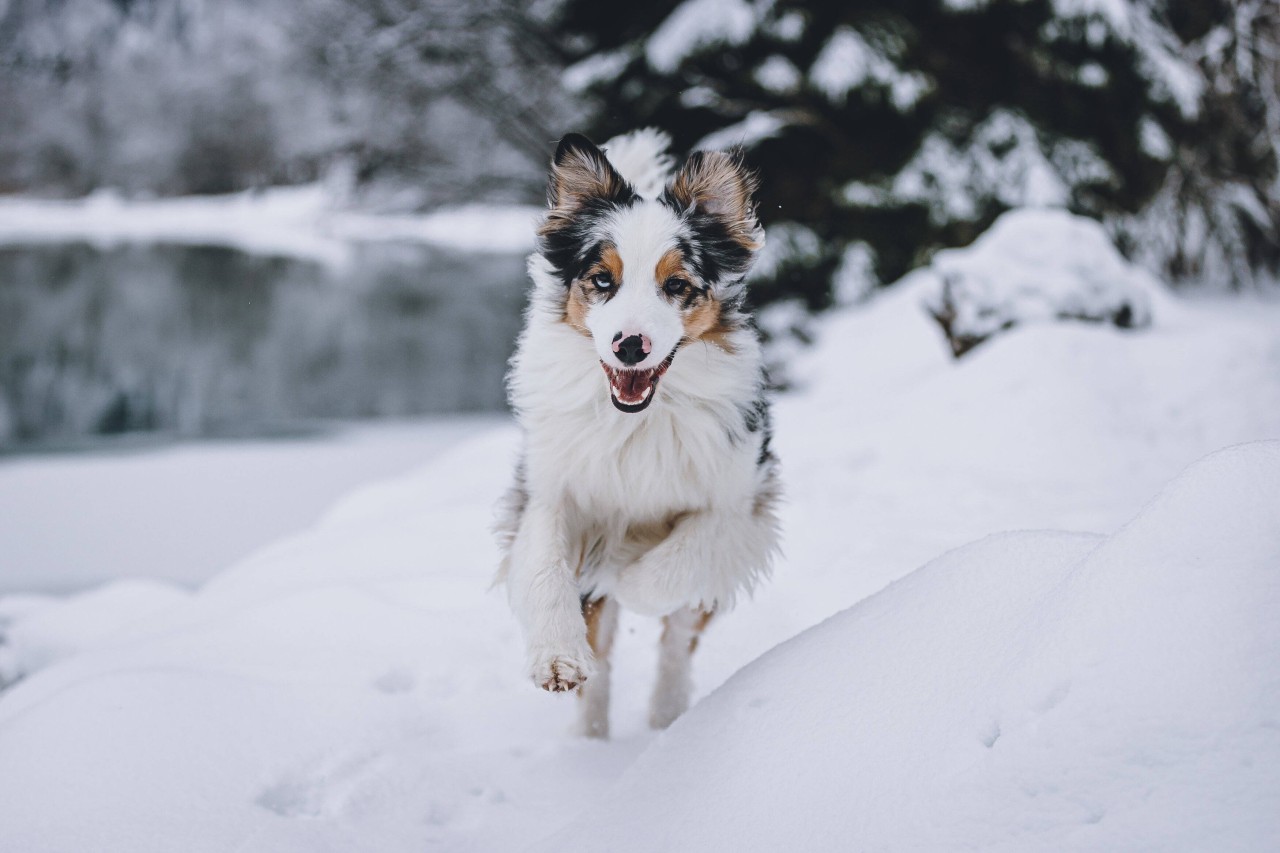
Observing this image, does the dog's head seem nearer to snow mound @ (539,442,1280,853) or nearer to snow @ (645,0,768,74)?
snow mound @ (539,442,1280,853)

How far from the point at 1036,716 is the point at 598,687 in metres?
1.81

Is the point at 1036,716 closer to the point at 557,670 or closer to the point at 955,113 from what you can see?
the point at 557,670

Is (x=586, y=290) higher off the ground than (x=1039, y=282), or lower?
higher

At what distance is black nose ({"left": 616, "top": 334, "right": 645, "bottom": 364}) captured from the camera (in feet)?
7.82

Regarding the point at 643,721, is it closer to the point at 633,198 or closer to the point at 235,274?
the point at 633,198

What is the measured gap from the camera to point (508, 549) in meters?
3.04

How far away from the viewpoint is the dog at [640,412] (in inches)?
105

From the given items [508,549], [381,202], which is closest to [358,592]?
[508,549]

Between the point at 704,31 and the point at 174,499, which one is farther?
the point at 704,31

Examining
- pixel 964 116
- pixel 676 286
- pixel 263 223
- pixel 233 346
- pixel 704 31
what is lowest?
pixel 263 223

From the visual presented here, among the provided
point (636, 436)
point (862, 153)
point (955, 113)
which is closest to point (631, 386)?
point (636, 436)

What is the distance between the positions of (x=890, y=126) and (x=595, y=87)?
3.45 metres

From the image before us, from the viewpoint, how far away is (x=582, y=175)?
9.38ft

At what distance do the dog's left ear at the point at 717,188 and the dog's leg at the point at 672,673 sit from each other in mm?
1359
